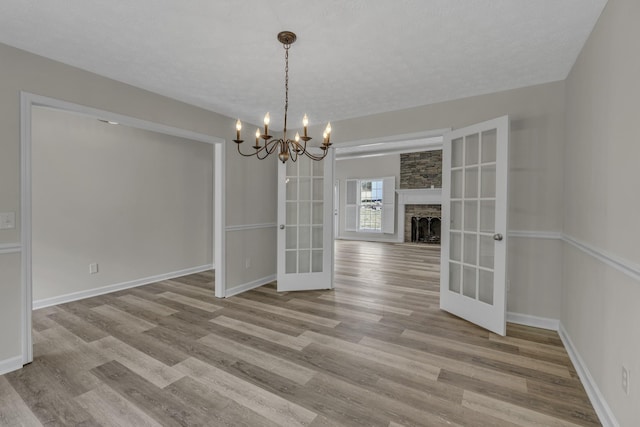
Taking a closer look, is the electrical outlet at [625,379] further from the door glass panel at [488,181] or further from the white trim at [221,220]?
the white trim at [221,220]

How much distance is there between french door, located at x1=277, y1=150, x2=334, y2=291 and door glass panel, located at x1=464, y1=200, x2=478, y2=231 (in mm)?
1786

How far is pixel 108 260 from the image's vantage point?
160 inches

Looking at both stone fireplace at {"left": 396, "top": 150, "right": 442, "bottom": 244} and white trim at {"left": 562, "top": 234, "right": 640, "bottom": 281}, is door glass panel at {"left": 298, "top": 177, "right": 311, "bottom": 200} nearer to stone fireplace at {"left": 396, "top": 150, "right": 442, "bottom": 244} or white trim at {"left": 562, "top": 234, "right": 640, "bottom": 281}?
white trim at {"left": 562, "top": 234, "right": 640, "bottom": 281}

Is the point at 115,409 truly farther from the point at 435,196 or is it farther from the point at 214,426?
the point at 435,196

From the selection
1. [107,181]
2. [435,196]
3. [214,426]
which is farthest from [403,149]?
[214,426]

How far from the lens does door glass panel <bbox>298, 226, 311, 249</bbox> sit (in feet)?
14.0

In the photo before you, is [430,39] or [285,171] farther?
[285,171]

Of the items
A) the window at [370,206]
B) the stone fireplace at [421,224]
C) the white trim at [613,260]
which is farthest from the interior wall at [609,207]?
the window at [370,206]

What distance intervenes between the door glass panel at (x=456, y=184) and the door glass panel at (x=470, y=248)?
17.7 inches

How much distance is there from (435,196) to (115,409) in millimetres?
8508

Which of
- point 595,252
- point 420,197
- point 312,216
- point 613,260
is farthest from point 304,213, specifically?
point 420,197

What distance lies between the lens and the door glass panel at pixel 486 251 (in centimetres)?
288

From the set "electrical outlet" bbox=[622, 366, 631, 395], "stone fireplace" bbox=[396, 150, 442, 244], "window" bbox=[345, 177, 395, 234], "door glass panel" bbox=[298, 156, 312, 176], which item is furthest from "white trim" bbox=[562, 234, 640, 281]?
"window" bbox=[345, 177, 395, 234]

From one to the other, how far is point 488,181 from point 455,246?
79 centimetres
